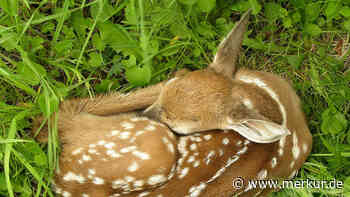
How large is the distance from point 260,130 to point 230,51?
0.55m

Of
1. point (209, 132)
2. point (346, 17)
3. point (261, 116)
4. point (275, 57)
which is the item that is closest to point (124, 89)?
point (209, 132)

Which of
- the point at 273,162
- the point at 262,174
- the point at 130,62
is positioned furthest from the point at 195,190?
the point at 130,62

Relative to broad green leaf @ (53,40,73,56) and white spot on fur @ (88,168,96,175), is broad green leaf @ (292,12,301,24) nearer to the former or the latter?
broad green leaf @ (53,40,73,56)

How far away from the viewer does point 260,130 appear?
2.20m

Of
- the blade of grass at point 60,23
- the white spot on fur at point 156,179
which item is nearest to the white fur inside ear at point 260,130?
the white spot on fur at point 156,179

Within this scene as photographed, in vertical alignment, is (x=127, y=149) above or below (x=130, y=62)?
below

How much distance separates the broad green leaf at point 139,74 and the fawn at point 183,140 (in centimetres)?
17

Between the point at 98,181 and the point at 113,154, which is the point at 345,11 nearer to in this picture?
the point at 113,154

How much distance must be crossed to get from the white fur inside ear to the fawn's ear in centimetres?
37

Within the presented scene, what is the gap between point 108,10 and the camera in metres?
2.68

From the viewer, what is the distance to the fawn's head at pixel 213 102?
232 centimetres

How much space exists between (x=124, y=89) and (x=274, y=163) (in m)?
1.23

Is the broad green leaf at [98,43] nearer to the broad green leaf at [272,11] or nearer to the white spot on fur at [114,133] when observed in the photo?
the white spot on fur at [114,133]

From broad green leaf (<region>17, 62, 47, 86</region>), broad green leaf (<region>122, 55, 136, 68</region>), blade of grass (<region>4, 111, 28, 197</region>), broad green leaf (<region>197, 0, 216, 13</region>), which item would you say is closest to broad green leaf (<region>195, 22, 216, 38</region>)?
broad green leaf (<region>197, 0, 216, 13</region>)
